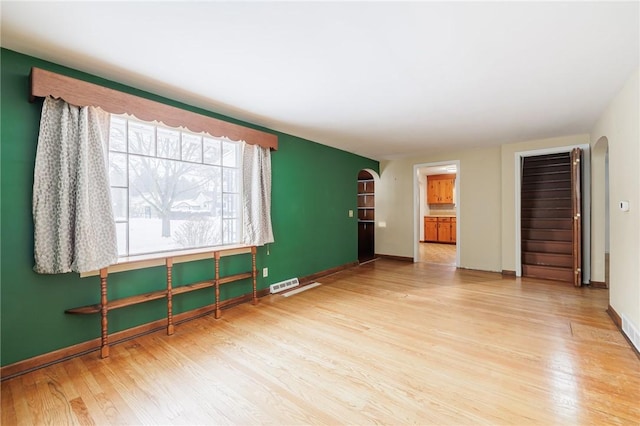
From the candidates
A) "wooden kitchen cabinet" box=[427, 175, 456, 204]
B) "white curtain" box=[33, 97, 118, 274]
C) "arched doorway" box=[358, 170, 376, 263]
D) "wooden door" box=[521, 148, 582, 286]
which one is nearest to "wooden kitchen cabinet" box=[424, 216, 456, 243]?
"wooden kitchen cabinet" box=[427, 175, 456, 204]

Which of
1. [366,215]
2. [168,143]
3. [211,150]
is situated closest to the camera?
[168,143]

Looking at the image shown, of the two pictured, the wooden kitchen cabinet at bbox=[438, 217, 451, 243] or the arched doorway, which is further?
the wooden kitchen cabinet at bbox=[438, 217, 451, 243]

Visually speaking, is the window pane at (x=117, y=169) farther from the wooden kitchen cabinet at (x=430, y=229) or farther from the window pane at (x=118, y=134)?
the wooden kitchen cabinet at (x=430, y=229)

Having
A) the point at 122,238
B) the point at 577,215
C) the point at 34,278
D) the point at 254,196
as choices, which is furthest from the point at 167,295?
the point at 577,215

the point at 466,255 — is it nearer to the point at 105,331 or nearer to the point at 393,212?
the point at 393,212

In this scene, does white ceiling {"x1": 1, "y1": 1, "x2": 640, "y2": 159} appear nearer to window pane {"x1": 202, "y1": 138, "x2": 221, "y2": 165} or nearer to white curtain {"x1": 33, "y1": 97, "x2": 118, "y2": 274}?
window pane {"x1": 202, "y1": 138, "x2": 221, "y2": 165}

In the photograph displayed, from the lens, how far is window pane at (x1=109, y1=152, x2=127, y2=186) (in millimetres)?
2596

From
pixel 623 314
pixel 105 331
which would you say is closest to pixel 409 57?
pixel 623 314

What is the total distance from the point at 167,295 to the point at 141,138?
1604mm

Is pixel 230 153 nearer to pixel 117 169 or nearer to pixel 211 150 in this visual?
pixel 211 150

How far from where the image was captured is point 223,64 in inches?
88.6

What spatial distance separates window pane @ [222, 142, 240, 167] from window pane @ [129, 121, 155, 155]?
0.85m

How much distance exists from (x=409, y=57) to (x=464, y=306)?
292cm

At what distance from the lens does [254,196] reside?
12.0 feet
